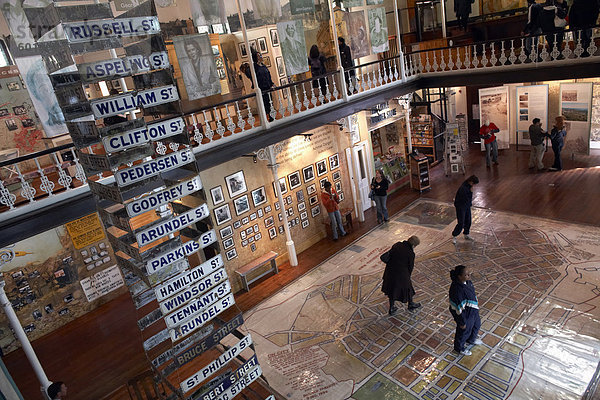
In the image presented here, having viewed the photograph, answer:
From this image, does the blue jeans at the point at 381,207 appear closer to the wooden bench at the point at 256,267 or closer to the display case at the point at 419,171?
the display case at the point at 419,171

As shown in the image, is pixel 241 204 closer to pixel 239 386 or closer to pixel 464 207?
pixel 464 207

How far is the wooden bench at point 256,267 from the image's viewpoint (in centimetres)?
926

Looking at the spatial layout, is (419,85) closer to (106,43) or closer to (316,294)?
(316,294)

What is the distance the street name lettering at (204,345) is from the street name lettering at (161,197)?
4.90ft

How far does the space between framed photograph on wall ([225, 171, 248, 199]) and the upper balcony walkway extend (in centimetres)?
109

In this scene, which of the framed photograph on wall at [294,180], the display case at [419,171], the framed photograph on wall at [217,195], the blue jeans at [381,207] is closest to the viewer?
the framed photograph on wall at [217,195]

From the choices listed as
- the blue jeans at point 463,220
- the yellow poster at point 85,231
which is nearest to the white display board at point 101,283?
the yellow poster at point 85,231

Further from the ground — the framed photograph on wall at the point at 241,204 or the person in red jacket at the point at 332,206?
the framed photograph on wall at the point at 241,204

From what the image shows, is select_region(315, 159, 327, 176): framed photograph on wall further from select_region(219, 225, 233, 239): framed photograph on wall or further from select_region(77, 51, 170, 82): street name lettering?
select_region(77, 51, 170, 82): street name lettering

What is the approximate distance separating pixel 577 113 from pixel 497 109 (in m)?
2.52

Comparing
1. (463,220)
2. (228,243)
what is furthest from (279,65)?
(463,220)

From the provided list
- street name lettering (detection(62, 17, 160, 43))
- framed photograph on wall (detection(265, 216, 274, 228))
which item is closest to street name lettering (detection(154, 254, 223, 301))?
street name lettering (detection(62, 17, 160, 43))

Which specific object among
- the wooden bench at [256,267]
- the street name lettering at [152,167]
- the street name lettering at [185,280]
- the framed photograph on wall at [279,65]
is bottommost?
the wooden bench at [256,267]

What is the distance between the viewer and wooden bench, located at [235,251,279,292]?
9258mm
